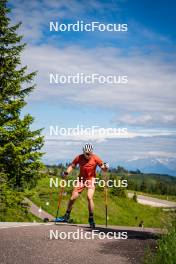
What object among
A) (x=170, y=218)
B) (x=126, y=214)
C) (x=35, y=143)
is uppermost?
(x=35, y=143)

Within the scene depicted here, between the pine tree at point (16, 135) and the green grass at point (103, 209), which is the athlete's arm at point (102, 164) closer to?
the pine tree at point (16, 135)

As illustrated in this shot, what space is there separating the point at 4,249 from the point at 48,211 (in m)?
56.4

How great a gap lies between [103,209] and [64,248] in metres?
66.6

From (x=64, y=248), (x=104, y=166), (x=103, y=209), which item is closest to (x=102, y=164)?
(x=104, y=166)

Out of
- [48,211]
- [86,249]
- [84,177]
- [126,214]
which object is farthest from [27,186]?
[126,214]

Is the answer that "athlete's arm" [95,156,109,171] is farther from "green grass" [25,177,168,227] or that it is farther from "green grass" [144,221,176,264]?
"green grass" [25,177,168,227]

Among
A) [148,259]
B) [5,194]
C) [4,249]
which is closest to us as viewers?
[148,259]

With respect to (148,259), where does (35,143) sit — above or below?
above

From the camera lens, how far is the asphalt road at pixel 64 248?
7.80 meters

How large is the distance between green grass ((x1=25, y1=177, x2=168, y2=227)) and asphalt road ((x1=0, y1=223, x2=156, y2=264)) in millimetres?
49354

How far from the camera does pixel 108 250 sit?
889cm

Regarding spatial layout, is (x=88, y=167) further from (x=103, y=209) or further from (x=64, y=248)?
(x=103, y=209)

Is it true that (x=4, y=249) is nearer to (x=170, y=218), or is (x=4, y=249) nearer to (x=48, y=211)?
(x=170, y=218)

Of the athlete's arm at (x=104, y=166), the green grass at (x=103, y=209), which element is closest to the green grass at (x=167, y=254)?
the athlete's arm at (x=104, y=166)
